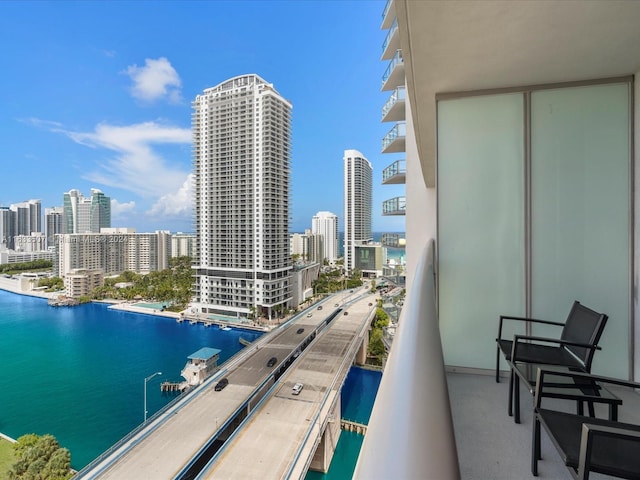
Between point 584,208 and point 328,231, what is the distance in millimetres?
60555

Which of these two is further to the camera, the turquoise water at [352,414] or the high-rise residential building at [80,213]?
the high-rise residential building at [80,213]

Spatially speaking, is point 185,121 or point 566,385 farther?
point 185,121

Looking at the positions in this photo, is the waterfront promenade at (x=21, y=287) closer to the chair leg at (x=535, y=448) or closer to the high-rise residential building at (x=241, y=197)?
the high-rise residential building at (x=241, y=197)

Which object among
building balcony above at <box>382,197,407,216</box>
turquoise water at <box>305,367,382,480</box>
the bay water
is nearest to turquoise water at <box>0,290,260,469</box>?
the bay water

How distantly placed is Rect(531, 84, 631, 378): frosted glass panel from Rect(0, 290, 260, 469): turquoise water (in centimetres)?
1894

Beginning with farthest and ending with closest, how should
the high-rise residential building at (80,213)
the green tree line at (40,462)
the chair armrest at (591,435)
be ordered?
the high-rise residential building at (80,213) → the green tree line at (40,462) → the chair armrest at (591,435)

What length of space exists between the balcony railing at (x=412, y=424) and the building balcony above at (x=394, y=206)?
741 centimetres

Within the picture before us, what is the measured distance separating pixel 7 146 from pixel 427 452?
8879cm

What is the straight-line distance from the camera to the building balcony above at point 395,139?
7.72m

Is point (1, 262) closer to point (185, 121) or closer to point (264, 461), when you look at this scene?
point (185, 121)

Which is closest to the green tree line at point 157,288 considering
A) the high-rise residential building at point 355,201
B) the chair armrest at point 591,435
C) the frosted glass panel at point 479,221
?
the high-rise residential building at point 355,201

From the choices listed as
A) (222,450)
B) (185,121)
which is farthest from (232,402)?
(185,121)

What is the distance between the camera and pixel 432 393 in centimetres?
40

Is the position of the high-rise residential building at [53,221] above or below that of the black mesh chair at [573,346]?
above
